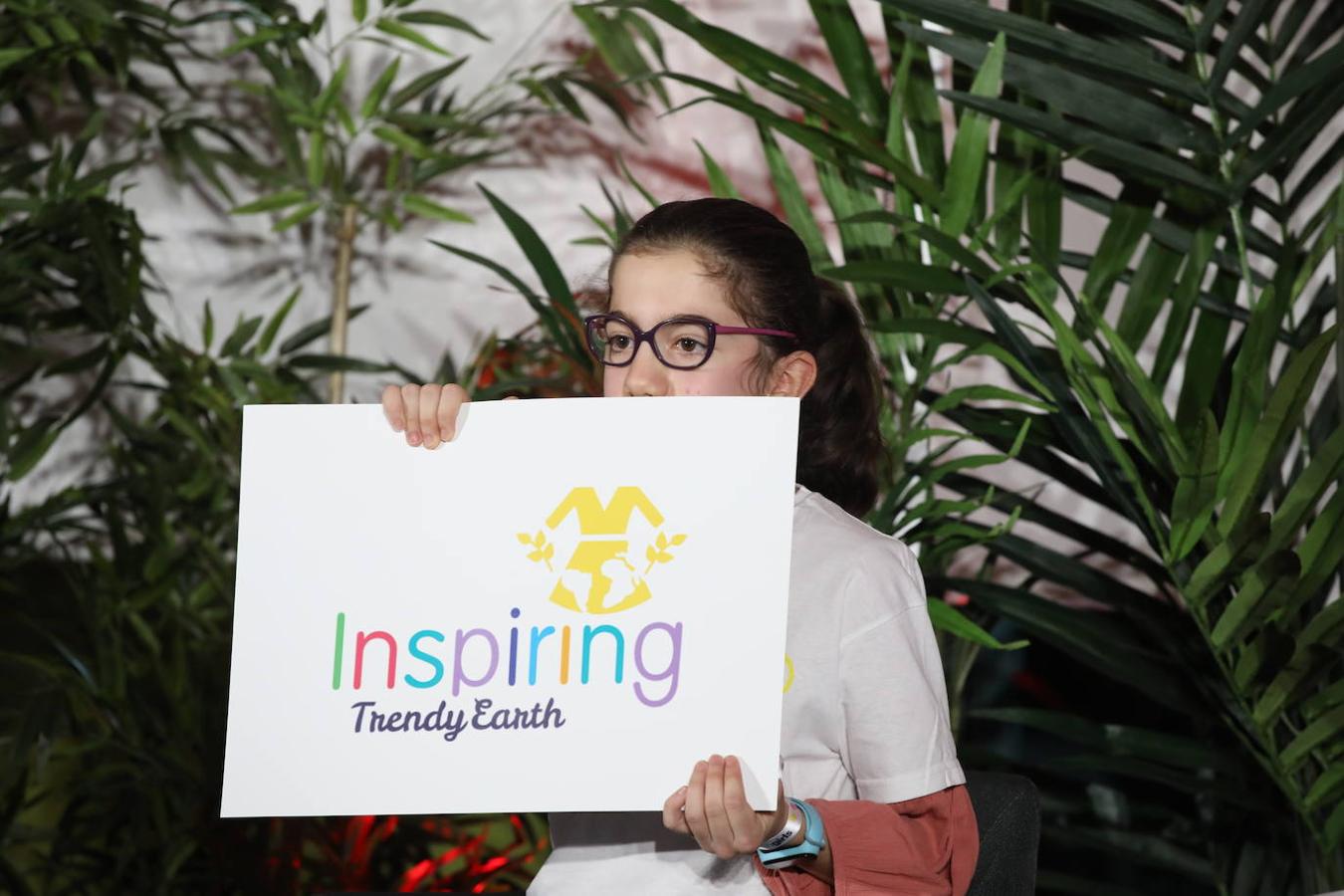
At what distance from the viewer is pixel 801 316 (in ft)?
3.77

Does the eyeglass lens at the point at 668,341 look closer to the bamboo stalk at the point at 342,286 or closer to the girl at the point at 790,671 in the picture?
the girl at the point at 790,671

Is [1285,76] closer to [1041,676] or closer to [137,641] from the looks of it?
[1041,676]

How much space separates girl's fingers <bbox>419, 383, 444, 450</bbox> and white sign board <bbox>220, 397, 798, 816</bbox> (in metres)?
0.01

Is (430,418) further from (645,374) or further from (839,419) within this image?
(839,419)

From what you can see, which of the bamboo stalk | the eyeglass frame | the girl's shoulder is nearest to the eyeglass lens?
the eyeglass frame

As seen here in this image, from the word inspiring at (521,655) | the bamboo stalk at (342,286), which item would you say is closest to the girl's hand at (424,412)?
the word inspiring at (521,655)

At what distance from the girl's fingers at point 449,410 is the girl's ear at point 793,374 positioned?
11.3 inches

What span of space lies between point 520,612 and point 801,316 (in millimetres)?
383

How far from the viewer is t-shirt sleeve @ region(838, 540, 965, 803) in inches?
38.4

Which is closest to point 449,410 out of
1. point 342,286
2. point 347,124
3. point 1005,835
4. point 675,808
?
point 675,808

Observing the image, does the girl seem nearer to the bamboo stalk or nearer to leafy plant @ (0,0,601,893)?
leafy plant @ (0,0,601,893)

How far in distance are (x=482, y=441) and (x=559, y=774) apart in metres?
0.22

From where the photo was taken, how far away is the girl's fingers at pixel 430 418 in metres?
0.93

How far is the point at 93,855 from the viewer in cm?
205
